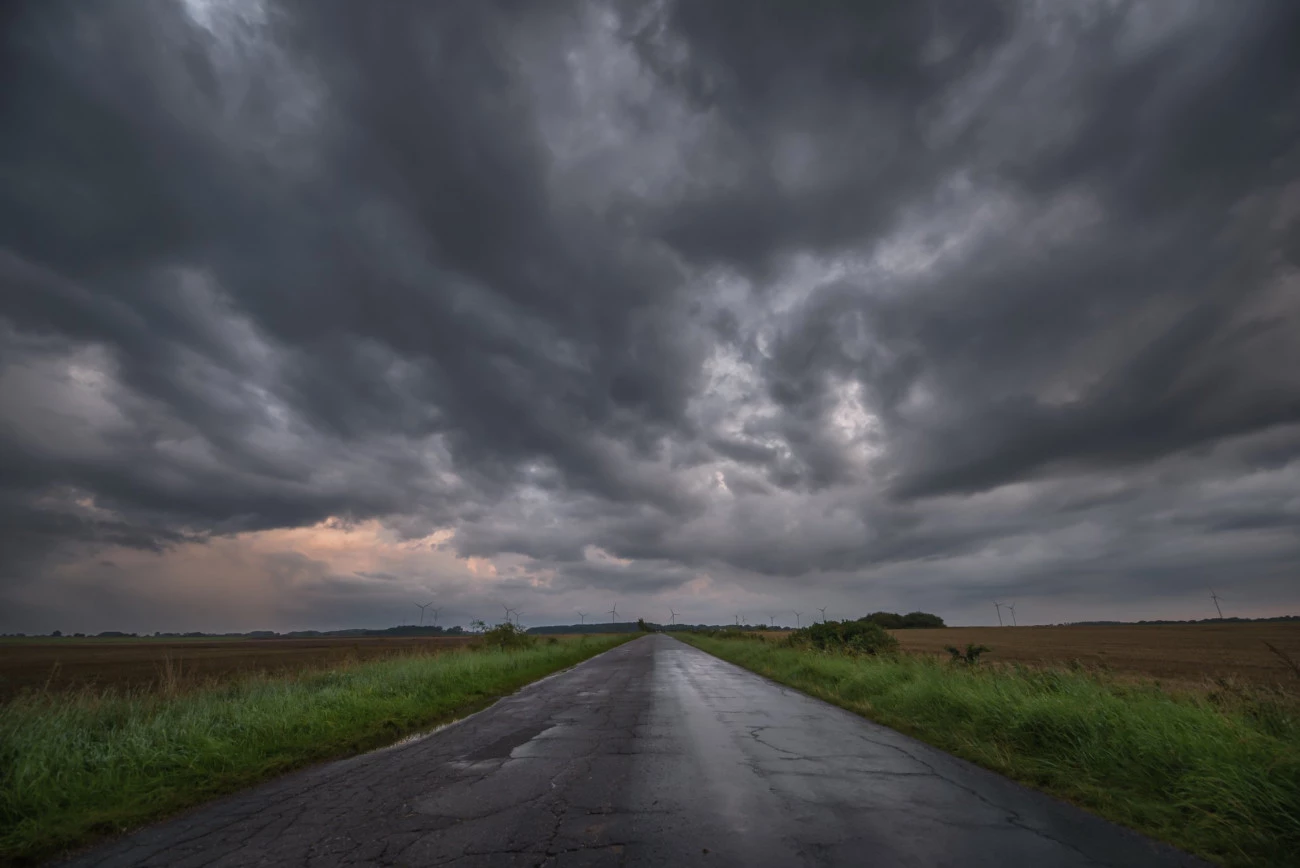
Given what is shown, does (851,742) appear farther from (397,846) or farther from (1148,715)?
(397,846)

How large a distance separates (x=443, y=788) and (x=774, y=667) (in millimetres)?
23667

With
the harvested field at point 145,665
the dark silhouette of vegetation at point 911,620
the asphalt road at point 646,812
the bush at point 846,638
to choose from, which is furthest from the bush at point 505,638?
the dark silhouette of vegetation at point 911,620

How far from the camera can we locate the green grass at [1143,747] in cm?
525

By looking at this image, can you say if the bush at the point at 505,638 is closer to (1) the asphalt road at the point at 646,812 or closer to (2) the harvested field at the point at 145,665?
(2) the harvested field at the point at 145,665

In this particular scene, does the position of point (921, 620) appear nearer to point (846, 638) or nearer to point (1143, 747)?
point (846, 638)

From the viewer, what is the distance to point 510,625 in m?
41.6

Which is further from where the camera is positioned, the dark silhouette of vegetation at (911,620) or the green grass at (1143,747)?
the dark silhouette of vegetation at (911,620)

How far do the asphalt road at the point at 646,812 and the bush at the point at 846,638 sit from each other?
21.6m

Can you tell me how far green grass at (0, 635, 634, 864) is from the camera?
20.6 feet

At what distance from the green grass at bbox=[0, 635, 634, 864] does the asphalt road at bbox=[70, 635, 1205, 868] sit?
693 mm

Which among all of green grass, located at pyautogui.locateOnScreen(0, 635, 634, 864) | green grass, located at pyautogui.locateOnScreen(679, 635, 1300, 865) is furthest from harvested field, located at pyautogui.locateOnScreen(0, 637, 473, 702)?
green grass, located at pyautogui.locateOnScreen(679, 635, 1300, 865)

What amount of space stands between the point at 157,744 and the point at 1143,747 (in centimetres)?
1377

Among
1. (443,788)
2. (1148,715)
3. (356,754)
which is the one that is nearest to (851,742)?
(1148,715)

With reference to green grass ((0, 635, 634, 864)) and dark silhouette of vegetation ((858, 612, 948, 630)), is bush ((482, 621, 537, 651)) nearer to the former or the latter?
green grass ((0, 635, 634, 864))
